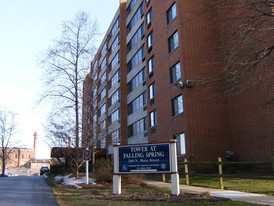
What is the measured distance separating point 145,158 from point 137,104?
94.1 ft

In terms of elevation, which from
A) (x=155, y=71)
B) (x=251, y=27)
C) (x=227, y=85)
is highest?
(x=155, y=71)

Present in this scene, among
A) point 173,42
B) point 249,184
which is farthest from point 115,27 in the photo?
point 249,184

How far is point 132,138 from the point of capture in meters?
44.7

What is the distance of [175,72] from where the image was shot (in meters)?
30.2

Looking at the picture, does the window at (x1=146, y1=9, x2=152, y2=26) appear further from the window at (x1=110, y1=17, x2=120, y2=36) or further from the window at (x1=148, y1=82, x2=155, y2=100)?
the window at (x1=110, y1=17, x2=120, y2=36)

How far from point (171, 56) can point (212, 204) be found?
20.2m

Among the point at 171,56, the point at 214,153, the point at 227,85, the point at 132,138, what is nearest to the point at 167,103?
the point at 171,56

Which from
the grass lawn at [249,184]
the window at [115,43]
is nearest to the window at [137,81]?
the window at [115,43]

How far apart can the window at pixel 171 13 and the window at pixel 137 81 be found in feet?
31.1

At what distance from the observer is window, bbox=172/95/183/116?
94.4 ft

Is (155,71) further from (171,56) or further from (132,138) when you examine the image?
(132,138)

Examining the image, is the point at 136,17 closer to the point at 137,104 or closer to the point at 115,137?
the point at 137,104

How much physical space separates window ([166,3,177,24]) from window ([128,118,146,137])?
39.1ft

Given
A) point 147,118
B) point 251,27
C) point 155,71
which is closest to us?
point 251,27
